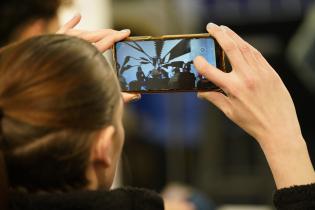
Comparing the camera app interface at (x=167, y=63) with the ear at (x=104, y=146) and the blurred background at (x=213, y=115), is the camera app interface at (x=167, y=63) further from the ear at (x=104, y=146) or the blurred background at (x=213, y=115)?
the blurred background at (x=213, y=115)

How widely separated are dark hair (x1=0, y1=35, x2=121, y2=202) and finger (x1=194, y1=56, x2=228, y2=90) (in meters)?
0.20

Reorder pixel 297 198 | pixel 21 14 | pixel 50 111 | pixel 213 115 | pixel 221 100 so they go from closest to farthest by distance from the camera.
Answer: pixel 50 111 → pixel 297 198 → pixel 221 100 → pixel 21 14 → pixel 213 115

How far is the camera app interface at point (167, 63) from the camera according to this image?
3.34 ft

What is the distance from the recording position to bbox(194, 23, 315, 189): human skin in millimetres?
946

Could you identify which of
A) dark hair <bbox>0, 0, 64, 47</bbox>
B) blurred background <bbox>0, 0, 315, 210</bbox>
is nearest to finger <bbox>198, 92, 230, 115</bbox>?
dark hair <bbox>0, 0, 64, 47</bbox>

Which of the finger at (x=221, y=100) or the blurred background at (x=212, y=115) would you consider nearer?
the finger at (x=221, y=100)

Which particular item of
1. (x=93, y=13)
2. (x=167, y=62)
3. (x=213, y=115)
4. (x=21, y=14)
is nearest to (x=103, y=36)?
(x=167, y=62)

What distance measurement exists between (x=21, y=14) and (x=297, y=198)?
0.91 metres

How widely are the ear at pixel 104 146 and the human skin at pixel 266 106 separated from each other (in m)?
0.22

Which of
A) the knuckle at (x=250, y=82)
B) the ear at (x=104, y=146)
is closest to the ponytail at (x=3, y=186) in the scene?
the ear at (x=104, y=146)

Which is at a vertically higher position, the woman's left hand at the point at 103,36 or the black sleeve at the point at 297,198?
the woman's left hand at the point at 103,36

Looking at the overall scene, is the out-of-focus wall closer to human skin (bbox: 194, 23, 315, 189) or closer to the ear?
human skin (bbox: 194, 23, 315, 189)

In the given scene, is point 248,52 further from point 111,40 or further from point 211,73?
point 111,40

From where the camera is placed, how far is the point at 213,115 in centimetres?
317
